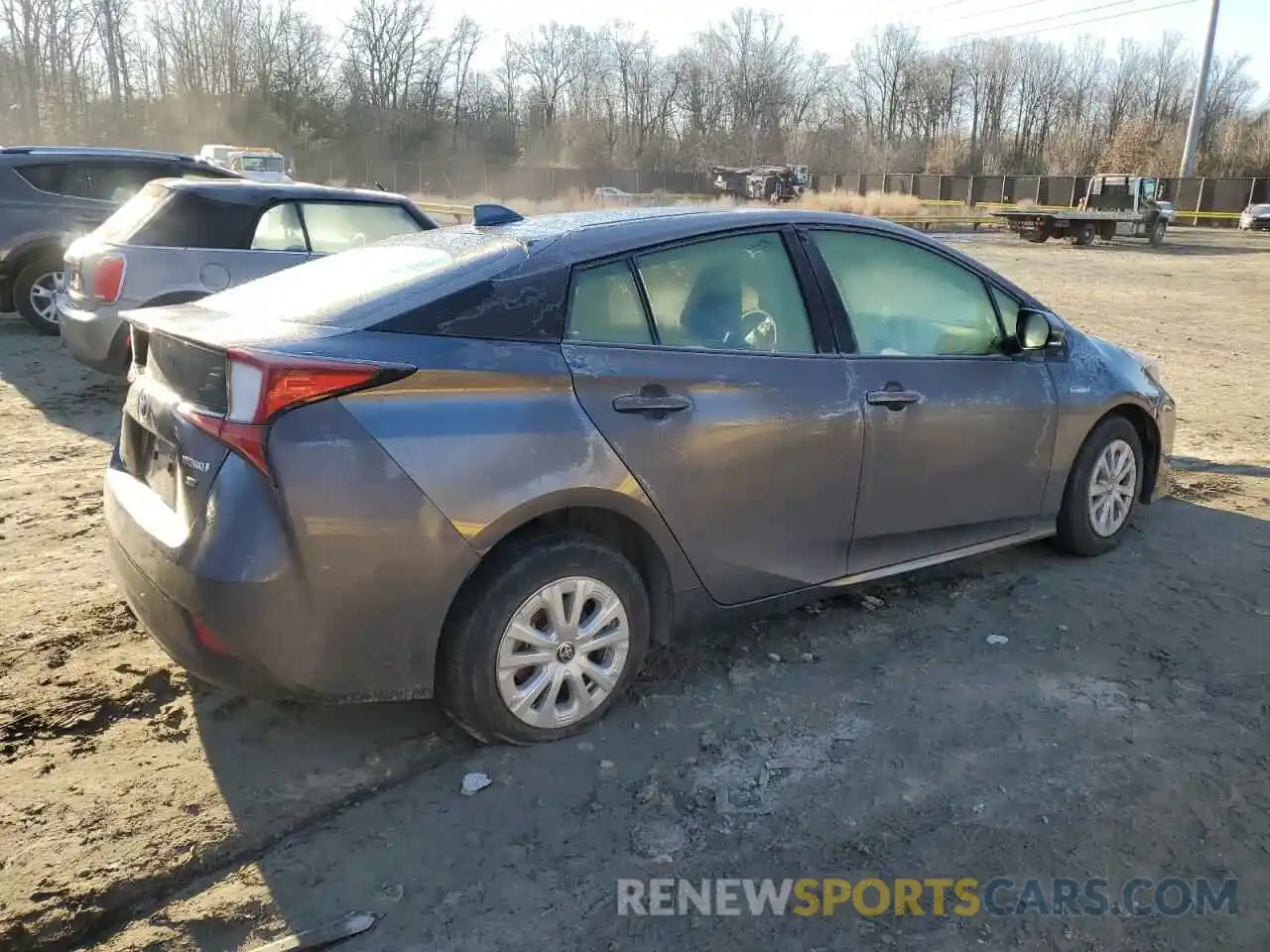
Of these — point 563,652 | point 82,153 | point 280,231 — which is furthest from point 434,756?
point 82,153

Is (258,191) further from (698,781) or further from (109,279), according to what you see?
(698,781)

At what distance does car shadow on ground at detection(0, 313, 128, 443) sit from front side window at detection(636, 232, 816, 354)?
4.74m

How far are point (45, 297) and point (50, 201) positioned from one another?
0.93 metres

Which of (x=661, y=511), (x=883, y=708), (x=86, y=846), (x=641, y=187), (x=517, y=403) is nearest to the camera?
(x=86, y=846)

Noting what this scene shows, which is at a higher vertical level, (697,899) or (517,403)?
(517,403)

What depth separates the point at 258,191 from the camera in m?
7.42

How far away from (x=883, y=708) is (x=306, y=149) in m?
70.8

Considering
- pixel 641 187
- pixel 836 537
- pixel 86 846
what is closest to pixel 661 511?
pixel 836 537

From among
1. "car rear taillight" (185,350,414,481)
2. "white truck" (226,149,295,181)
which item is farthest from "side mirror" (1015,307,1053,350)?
"white truck" (226,149,295,181)

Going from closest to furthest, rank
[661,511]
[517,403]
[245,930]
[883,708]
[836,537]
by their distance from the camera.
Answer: [245,930] < [517,403] < [661,511] < [883,708] < [836,537]

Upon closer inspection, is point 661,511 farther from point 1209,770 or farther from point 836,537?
point 1209,770

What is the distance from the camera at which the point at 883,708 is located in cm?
350

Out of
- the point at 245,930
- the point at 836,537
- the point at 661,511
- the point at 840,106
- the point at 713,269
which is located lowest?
the point at 245,930

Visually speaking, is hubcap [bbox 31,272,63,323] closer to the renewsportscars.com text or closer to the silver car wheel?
the silver car wheel
